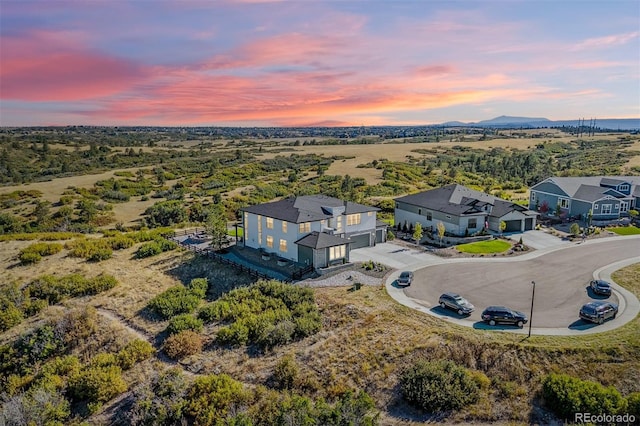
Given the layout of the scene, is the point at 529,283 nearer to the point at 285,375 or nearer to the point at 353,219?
the point at 353,219

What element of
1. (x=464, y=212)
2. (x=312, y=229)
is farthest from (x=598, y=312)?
(x=312, y=229)

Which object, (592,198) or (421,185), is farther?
(421,185)

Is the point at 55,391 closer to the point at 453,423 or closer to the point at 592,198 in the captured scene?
the point at 453,423

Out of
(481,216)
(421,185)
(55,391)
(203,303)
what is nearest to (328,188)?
(421,185)

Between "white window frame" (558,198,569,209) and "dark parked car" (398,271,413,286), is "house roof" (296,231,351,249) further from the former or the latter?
"white window frame" (558,198,569,209)

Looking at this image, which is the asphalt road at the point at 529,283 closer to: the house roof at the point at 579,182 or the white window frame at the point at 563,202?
the white window frame at the point at 563,202
